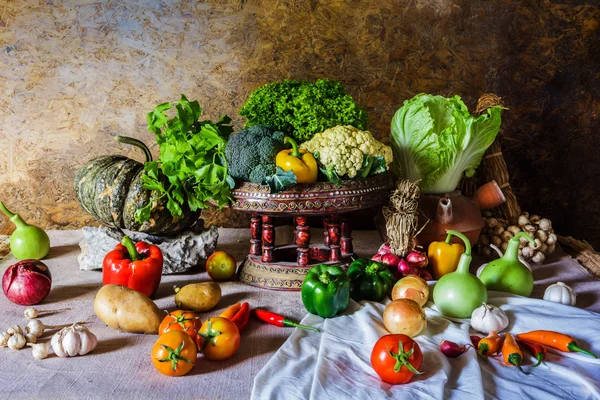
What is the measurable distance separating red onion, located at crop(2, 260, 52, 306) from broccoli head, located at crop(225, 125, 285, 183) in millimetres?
941

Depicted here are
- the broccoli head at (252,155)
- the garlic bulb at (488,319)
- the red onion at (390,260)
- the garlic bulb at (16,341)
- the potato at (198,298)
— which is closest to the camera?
the garlic bulb at (16,341)

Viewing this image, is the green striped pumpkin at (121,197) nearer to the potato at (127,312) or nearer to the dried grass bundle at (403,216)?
the potato at (127,312)

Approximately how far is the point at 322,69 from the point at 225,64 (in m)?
0.59

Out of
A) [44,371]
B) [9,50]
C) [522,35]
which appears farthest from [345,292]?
[9,50]

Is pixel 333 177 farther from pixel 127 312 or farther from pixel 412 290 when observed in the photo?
A: pixel 127 312

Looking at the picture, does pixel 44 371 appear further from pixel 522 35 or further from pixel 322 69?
pixel 522 35

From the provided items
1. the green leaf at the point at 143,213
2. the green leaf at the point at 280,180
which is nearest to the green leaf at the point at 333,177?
the green leaf at the point at 280,180

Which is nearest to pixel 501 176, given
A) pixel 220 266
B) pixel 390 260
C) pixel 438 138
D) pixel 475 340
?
pixel 438 138

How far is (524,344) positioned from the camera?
210 cm

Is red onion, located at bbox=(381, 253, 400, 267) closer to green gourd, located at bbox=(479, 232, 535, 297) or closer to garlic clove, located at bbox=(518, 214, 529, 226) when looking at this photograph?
green gourd, located at bbox=(479, 232, 535, 297)

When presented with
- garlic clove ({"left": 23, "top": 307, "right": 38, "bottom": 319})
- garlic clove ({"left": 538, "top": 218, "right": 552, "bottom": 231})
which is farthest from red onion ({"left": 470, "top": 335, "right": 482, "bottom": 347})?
garlic clove ({"left": 23, "top": 307, "right": 38, "bottom": 319})

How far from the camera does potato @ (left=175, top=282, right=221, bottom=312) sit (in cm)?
247

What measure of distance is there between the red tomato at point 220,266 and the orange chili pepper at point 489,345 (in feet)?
4.11

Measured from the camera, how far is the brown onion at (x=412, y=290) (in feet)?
7.97
